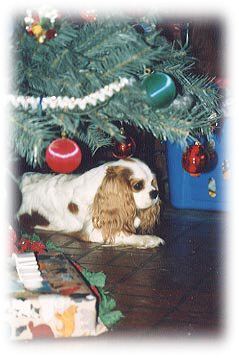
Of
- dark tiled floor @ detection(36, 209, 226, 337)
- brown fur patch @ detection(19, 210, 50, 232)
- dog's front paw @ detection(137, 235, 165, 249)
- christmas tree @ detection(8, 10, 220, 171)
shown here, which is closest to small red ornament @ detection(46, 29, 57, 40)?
christmas tree @ detection(8, 10, 220, 171)

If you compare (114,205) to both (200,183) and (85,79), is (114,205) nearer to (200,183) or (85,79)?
(200,183)

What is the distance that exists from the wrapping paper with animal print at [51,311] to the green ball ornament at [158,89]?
46 cm

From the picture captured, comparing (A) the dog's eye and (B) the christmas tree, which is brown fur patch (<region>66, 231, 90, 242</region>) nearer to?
(A) the dog's eye

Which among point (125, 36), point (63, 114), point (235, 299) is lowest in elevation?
point (235, 299)

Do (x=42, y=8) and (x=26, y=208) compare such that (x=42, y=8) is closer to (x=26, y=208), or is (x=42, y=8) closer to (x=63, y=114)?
(x=63, y=114)

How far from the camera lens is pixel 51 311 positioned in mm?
1358

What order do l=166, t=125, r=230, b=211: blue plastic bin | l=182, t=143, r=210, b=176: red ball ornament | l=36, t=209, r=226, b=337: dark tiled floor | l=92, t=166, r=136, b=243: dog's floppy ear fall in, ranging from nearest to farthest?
1. l=36, t=209, r=226, b=337: dark tiled floor
2. l=182, t=143, r=210, b=176: red ball ornament
3. l=92, t=166, r=136, b=243: dog's floppy ear
4. l=166, t=125, r=230, b=211: blue plastic bin

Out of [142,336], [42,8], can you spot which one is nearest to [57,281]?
[142,336]

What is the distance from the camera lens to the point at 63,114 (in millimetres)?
1191

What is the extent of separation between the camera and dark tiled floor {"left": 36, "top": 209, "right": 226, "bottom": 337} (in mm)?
1545

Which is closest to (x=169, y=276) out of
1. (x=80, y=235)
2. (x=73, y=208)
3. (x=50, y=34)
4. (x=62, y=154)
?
(x=80, y=235)

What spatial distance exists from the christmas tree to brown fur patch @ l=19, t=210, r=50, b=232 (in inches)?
57.1

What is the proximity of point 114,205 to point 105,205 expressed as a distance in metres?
0.04

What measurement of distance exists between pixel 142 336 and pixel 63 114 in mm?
574
